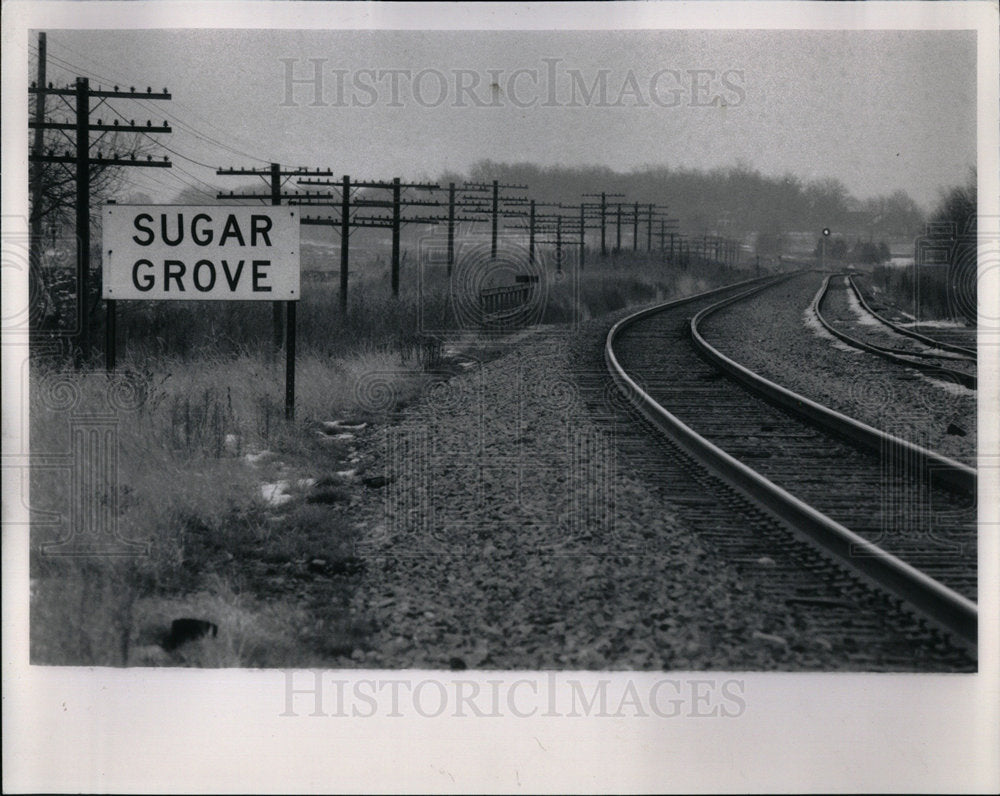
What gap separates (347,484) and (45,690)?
293cm

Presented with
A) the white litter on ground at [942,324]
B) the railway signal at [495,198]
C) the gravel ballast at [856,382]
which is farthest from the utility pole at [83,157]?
the railway signal at [495,198]

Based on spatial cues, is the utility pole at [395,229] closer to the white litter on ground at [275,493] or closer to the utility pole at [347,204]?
the utility pole at [347,204]

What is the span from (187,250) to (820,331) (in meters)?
15.4

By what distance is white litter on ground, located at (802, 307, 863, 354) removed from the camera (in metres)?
16.2

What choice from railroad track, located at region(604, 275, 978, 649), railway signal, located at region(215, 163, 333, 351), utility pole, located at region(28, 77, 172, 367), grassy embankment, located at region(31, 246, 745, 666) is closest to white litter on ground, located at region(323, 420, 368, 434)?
grassy embankment, located at region(31, 246, 745, 666)

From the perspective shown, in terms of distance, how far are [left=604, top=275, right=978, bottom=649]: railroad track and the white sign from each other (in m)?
3.63

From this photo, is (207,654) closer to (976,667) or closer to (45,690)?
(45,690)

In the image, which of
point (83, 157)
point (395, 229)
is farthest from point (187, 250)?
point (395, 229)

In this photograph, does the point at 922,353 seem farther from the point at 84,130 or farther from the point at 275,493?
the point at 84,130

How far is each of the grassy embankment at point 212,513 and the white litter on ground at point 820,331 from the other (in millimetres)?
7303

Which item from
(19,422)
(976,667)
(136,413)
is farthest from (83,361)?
(976,667)

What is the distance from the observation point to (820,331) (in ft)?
66.0

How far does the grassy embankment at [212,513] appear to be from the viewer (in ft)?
14.8

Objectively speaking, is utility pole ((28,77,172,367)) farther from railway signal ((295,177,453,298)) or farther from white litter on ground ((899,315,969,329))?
white litter on ground ((899,315,969,329))
